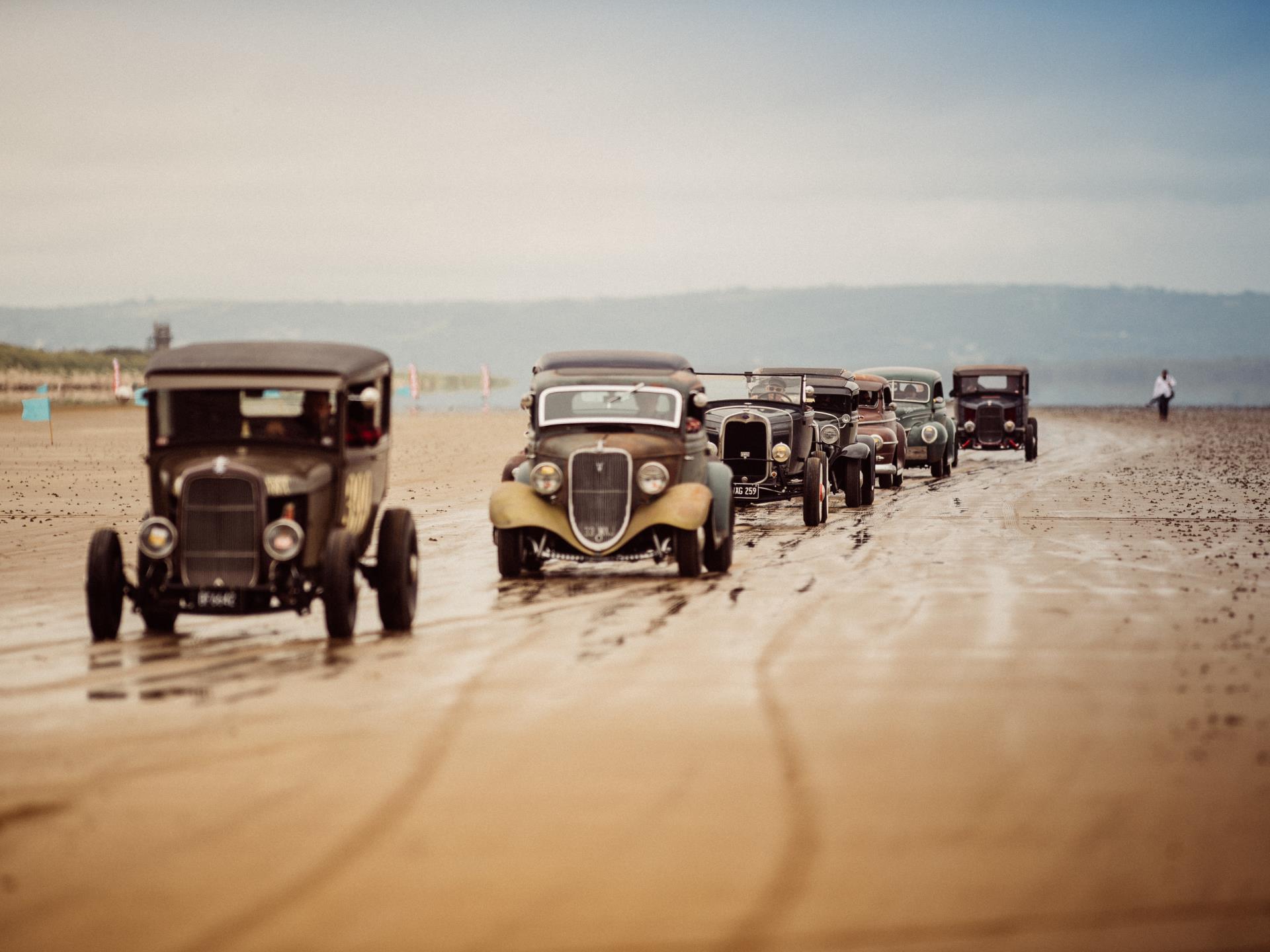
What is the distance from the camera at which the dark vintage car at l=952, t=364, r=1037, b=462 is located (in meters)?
34.3

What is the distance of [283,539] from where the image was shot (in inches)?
394

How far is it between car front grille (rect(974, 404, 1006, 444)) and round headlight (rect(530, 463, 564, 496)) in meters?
→ 22.7

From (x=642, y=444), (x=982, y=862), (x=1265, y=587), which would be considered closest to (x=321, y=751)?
(x=982, y=862)

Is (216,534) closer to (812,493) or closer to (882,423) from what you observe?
(812,493)

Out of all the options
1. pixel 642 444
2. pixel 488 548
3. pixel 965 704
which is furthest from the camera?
pixel 488 548

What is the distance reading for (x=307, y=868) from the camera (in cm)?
550

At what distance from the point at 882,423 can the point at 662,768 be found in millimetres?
17878

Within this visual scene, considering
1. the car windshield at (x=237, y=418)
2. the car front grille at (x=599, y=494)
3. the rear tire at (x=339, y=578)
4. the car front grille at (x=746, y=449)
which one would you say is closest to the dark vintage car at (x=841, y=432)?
the car front grille at (x=746, y=449)

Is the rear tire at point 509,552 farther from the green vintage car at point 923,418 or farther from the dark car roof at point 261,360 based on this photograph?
the green vintage car at point 923,418

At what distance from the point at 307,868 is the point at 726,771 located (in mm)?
2033

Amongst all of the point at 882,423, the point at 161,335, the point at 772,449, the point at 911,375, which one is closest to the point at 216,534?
the point at 772,449

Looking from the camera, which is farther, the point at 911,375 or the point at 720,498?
the point at 911,375

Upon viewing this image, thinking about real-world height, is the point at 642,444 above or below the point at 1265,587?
above

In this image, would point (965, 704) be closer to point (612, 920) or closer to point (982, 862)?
point (982, 862)
